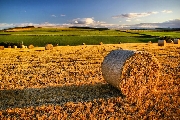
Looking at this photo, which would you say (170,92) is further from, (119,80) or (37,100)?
(37,100)

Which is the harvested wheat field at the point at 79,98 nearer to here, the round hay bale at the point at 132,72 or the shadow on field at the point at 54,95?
the shadow on field at the point at 54,95

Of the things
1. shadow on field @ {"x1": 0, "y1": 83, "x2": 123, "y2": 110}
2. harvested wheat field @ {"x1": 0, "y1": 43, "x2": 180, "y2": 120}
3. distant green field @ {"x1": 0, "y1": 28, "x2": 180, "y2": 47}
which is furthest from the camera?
distant green field @ {"x1": 0, "y1": 28, "x2": 180, "y2": 47}

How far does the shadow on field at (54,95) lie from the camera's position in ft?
35.0

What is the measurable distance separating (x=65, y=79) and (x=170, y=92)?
5.01m

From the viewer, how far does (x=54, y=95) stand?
11594mm

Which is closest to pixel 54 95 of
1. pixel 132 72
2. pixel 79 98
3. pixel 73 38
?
pixel 79 98

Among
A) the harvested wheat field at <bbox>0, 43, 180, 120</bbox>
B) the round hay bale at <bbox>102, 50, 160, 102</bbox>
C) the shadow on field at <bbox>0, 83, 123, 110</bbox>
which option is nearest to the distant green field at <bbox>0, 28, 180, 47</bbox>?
the harvested wheat field at <bbox>0, 43, 180, 120</bbox>

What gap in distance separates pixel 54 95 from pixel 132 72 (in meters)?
2.96

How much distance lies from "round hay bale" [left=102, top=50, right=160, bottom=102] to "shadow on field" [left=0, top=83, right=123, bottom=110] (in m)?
0.43

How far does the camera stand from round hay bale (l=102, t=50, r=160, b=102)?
11430 mm

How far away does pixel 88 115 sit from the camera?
9.05 metres

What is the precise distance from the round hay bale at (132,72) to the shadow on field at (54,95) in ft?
1.40

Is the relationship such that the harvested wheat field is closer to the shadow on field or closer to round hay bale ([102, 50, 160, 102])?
the shadow on field

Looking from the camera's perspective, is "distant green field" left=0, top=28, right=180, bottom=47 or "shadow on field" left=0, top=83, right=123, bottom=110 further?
"distant green field" left=0, top=28, right=180, bottom=47
